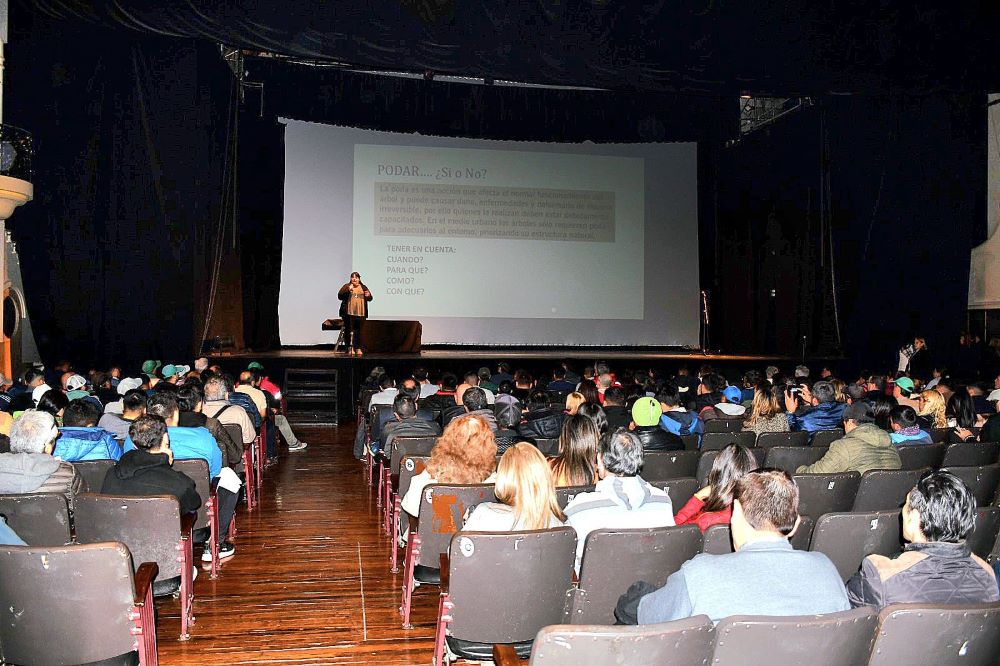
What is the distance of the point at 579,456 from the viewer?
371 centimetres

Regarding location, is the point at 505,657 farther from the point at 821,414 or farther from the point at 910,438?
the point at 821,414

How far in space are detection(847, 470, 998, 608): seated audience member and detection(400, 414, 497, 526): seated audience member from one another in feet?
6.22

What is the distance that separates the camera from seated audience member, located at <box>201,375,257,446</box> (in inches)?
224

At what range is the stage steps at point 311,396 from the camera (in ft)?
34.8

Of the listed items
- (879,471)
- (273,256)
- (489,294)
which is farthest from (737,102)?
(879,471)

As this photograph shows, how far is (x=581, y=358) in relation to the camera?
41.7ft

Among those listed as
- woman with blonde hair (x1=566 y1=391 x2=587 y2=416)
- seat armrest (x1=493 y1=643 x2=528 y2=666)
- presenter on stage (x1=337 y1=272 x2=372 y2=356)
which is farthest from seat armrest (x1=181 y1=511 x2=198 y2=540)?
presenter on stage (x1=337 y1=272 x2=372 y2=356)

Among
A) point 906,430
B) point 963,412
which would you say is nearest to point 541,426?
point 906,430

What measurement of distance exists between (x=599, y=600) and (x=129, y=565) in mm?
1427

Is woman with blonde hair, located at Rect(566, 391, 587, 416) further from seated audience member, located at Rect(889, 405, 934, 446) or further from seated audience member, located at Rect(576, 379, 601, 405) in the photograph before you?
seated audience member, located at Rect(889, 405, 934, 446)

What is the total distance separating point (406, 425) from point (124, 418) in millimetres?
1633

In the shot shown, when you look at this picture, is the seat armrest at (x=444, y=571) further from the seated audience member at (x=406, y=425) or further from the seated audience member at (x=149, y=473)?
the seated audience member at (x=406, y=425)

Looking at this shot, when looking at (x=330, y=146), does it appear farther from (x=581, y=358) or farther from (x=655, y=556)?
(x=655, y=556)

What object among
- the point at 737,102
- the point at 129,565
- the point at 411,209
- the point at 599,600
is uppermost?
the point at 737,102
